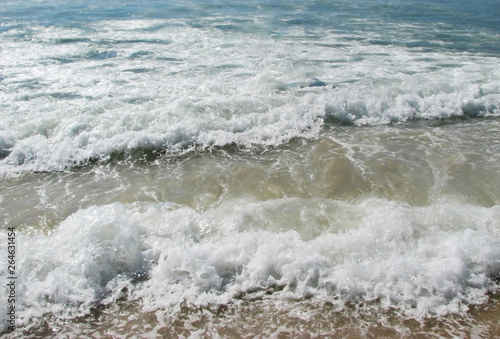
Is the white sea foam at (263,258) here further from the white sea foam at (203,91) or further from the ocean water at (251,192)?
the white sea foam at (203,91)

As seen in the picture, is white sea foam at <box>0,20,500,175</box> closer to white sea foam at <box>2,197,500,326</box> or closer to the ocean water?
the ocean water

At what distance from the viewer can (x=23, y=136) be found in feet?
26.6

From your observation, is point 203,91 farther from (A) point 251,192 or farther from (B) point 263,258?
(B) point 263,258

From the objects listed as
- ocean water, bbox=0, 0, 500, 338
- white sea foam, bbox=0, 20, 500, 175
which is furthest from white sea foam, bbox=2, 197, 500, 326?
white sea foam, bbox=0, 20, 500, 175

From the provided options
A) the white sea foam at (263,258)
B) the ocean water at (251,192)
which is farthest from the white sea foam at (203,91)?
the white sea foam at (263,258)

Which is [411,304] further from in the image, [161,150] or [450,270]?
[161,150]

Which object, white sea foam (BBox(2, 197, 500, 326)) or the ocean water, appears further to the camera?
white sea foam (BBox(2, 197, 500, 326))

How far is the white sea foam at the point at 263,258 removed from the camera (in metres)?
4.10

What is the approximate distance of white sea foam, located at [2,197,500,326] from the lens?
4.10 meters

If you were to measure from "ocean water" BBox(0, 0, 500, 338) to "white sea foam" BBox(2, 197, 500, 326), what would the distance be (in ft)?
0.08

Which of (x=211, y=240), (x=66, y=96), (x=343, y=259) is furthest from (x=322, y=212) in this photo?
(x=66, y=96)

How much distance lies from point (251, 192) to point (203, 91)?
5.58m

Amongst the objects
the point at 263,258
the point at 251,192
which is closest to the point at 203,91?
the point at 251,192

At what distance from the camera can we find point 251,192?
6.16 metres
